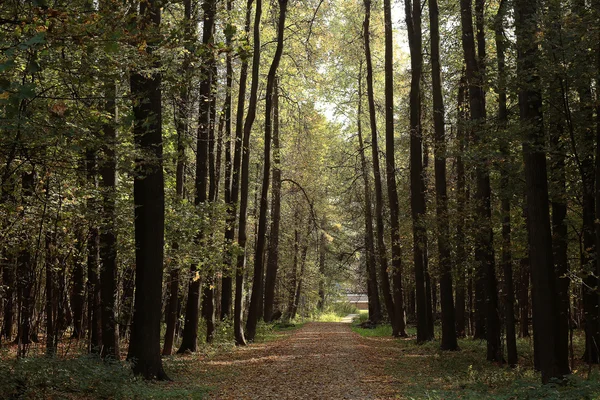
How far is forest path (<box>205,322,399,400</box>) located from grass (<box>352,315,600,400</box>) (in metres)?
0.53

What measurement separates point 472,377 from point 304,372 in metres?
3.88

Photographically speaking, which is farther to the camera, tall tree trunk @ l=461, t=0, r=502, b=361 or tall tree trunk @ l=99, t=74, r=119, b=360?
tall tree trunk @ l=461, t=0, r=502, b=361

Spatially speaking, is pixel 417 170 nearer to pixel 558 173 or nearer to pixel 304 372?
pixel 558 173

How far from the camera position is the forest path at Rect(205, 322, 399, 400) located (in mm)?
10445

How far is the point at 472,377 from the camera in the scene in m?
11.7

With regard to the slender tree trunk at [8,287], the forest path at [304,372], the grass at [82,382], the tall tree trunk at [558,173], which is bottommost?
the forest path at [304,372]

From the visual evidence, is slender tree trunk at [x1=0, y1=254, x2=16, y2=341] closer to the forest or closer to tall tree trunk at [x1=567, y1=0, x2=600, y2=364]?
the forest

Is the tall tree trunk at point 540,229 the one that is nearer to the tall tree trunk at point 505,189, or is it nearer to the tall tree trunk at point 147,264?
the tall tree trunk at point 505,189

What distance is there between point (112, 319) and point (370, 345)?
11.4 metres

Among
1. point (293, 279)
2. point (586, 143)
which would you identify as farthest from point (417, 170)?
point (293, 279)

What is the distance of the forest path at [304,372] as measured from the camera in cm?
1045

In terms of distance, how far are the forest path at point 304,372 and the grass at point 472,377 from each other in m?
0.53

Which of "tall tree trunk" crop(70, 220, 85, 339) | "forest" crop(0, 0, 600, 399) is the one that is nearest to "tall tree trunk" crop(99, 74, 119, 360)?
"forest" crop(0, 0, 600, 399)

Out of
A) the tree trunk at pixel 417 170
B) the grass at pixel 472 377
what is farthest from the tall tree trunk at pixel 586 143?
the tree trunk at pixel 417 170
